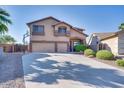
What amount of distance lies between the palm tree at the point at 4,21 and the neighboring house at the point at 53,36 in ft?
15.8

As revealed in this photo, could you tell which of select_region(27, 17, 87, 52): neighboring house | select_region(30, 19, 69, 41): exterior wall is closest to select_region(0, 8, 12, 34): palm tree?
select_region(27, 17, 87, 52): neighboring house

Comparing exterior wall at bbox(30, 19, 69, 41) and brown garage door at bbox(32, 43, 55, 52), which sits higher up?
exterior wall at bbox(30, 19, 69, 41)

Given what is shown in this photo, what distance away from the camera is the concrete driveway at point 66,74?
10916mm

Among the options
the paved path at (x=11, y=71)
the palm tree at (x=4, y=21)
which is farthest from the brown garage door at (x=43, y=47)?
the palm tree at (x=4, y=21)

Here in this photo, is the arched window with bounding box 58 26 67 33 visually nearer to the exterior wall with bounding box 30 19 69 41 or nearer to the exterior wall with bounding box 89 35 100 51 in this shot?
the exterior wall with bounding box 30 19 69 41

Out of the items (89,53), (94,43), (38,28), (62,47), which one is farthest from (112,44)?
(38,28)

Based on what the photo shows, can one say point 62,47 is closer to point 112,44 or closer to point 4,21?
point 112,44

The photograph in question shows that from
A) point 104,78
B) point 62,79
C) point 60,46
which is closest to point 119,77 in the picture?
point 104,78

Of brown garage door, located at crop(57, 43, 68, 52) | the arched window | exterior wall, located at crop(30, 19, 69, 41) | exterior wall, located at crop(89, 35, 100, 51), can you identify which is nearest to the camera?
brown garage door, located at crop(57, 43, 68, 52)

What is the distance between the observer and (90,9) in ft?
46.3

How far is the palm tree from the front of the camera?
1495cm

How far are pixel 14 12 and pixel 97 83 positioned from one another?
279 inches

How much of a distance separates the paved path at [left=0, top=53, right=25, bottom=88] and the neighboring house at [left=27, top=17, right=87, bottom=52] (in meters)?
3.76

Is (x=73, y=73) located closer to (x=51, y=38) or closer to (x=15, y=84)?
(x=15, y=84)
